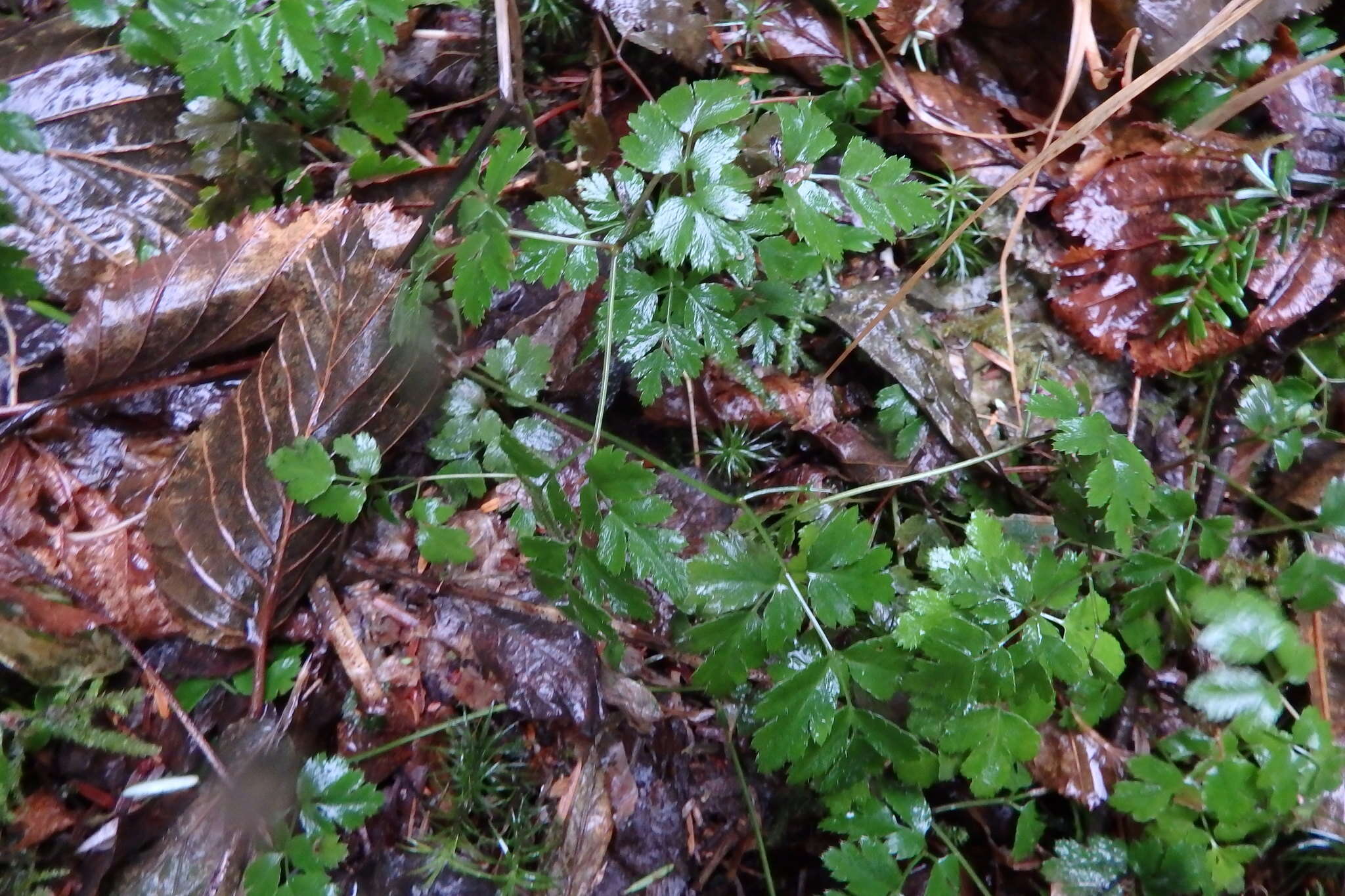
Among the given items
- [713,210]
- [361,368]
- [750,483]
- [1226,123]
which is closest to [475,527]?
[361,368]

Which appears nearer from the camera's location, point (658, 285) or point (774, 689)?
point (774, 689)

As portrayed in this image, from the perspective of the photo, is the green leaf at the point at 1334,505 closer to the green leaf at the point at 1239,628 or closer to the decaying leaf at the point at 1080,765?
the green leaf at the point at 1239,628

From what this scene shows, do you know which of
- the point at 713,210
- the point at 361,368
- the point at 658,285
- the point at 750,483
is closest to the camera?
the point at 713,210

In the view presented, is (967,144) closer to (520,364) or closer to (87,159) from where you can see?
(520,364)

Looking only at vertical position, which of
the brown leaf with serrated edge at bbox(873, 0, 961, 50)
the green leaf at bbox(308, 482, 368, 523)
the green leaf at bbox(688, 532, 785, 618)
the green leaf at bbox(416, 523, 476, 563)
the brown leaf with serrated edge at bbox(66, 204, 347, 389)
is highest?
the brown leaf with serrated edge at bbox(873, 0, 961, 50)

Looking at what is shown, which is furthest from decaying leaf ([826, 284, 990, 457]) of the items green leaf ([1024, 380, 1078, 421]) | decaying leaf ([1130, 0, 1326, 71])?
decaying leaf ([1130, 0, 1326, 71])

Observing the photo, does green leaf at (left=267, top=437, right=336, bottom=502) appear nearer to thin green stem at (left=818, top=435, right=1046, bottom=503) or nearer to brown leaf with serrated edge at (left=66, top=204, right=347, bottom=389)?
brown leaf with serrated edge at (left=66, top=204, right=347, bottom=389)

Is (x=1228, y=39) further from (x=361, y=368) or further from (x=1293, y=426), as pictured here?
(x=361, y=368)

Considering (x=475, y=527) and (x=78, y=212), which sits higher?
(x=78, y=212)
